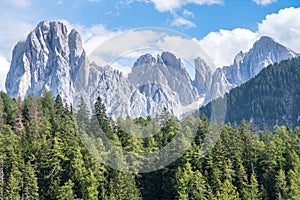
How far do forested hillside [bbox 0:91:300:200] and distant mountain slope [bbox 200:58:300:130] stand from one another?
386ft

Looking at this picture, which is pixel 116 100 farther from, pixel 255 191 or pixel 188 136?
pixel 255 191

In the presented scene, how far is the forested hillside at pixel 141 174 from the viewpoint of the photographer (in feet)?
187

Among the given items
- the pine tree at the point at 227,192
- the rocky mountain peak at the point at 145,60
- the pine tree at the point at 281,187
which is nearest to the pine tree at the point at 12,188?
the pine tree at the point at 227,192

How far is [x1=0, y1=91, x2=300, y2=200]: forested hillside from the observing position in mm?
57062

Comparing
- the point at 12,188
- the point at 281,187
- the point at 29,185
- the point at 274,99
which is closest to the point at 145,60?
the point at 12,188

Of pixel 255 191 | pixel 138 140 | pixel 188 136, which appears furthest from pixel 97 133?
pixel 255 191

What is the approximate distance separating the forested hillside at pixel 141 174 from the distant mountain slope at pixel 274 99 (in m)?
118

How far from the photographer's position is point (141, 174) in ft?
211

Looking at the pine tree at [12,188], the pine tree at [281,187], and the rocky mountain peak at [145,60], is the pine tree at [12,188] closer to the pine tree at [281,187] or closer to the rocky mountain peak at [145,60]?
the pine tree at [281,187]

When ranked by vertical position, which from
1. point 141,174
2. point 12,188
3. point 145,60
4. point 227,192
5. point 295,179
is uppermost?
point 145,60

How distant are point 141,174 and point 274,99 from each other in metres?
132

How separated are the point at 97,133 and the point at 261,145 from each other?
2461cm

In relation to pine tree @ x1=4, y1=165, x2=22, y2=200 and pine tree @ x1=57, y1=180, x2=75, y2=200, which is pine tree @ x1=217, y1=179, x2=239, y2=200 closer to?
pine tree @ x1=57, y1=180, x2=75, y2=200

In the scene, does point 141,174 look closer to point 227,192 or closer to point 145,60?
point 227,192
